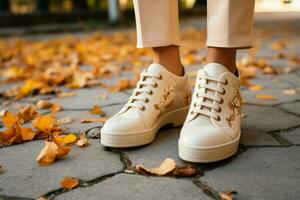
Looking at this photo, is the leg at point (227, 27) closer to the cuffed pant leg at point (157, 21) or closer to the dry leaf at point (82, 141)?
the cuffed pant leg at point (157, 21)

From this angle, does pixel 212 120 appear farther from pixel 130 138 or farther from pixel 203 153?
pixel 130 138

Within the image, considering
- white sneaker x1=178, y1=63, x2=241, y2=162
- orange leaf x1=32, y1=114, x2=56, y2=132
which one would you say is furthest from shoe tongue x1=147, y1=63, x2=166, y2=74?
orange leaf x1=32, y1=114, x2=56, y2=132

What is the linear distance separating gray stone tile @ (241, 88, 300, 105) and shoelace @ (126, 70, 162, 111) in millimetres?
654

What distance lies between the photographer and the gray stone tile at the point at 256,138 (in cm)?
123

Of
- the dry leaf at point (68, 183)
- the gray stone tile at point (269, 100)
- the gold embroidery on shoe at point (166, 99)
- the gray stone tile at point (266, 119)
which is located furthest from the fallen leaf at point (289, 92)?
the dry leaf at point (68, 183)

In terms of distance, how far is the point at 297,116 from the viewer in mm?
1512

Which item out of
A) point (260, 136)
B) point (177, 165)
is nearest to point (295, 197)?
point (177, 165)

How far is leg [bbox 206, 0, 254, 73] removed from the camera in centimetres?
112

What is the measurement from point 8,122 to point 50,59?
6.58ft

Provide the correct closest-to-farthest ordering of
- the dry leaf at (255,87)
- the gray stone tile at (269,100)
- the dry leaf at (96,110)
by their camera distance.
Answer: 1. the dry leaf at (96,110)
2. the gray stone tile at (269,100)
3. the dry leaf at (255,87)

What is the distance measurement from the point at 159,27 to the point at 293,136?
534mm

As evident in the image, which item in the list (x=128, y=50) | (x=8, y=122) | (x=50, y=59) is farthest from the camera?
(x=128, y=50)

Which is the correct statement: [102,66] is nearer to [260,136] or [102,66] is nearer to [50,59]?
[50,59]

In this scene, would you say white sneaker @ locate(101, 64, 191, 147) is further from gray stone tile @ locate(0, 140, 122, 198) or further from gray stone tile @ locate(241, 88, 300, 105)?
gray stone tile @ locate(241, 88, 300, 105)
